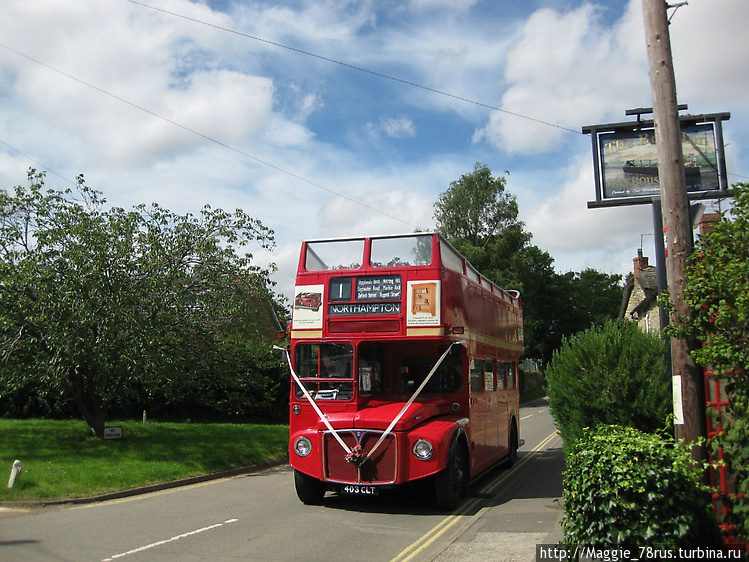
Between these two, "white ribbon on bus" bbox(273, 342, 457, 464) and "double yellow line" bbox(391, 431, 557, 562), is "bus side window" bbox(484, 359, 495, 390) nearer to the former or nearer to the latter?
"double yellow line" bbox(391, 431, 557, 562)

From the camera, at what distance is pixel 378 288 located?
406 inches

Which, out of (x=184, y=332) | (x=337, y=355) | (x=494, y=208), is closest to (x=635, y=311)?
(x=494, y=208)

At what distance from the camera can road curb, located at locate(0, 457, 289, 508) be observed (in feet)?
35.3

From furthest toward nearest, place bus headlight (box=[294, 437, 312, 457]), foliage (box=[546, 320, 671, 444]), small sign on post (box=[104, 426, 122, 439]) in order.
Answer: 1. small sign on post (box=[104, 426, 122, 439])
2. bus headlight (box=[294, 437, 312, 457])
3. foliage (box=[546, 320, 671, 444])

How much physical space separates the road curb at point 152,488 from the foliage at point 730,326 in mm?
10066

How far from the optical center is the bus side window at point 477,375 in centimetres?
1131

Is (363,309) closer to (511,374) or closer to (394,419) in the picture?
(394,419)

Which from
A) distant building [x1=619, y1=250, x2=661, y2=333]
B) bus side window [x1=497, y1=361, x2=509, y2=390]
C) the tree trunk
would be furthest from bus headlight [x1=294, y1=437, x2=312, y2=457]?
distant building [x1=619, y1=250, x2=661, y2=333]

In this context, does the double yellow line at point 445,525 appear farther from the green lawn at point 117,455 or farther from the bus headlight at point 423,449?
the green lawn at point 117,455

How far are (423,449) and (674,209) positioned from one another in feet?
16.0

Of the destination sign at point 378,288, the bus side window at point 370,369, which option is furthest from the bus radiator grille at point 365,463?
the destination sign at point 378,288

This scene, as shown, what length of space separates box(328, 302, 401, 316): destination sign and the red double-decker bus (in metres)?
0.02

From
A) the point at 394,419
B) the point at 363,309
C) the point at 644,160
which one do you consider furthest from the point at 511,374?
the point at 644,160

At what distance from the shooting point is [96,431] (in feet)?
57.1
